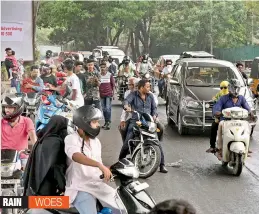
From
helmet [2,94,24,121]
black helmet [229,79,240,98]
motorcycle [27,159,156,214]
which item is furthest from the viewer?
black helmet [229,79,240,98]

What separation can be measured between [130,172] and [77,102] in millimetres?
7606

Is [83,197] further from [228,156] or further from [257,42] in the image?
[257,42]

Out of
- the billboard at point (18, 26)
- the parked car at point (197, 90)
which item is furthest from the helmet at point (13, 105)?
the parked car at point (197, 90)

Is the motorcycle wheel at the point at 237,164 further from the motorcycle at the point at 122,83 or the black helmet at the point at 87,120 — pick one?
the motorcycle at the point at 122,83

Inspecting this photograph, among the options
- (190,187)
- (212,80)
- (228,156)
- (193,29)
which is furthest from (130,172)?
(193,29)

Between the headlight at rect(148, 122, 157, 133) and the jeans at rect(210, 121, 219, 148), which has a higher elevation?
the headlight at rect(148, 122, 157, 133)

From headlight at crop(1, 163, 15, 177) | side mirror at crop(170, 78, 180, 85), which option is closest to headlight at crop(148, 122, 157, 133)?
headlight at crop(1, 163, 15, 177)

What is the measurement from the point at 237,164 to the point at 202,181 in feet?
2.09

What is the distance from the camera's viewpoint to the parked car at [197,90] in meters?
14.1

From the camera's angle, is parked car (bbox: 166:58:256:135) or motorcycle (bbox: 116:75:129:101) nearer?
parked car (bbox: 166:58:256:135)

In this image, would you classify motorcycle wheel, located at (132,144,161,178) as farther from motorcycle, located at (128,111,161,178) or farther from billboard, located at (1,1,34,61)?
billboard, located at (1,1,34,61)

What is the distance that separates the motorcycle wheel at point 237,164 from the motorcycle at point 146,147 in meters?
1.17

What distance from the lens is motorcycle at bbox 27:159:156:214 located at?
4930mm

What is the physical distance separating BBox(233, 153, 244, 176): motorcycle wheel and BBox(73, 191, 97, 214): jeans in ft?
17.0
